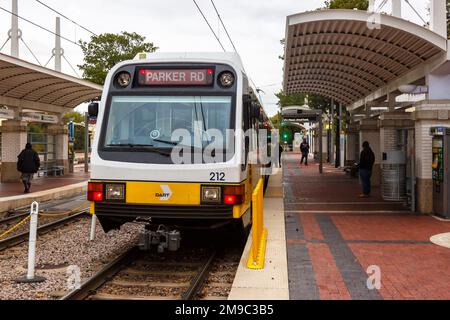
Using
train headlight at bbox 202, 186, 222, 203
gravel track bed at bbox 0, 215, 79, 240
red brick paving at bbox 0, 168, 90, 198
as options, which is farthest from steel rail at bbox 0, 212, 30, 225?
train headlight at bbox 202, 186, 222, 203

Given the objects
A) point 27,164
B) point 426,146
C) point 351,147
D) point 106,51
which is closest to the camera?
point 426,146

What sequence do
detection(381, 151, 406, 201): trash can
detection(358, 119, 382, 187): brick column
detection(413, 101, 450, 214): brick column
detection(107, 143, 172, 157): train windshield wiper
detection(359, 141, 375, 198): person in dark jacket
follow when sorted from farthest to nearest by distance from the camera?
detection(358, 119, 382, 187): brick column, detection(359, 141, 375, 198): person in dark jacket, detection(381, 151, 406, 201): trash can, detection(413, 101, 450, 214): brick column, detection(107, 143, 172, 157): train windshield wiper

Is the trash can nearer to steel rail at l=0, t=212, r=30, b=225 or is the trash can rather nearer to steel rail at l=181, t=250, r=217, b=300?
steel rail at l=181, t=250, r=217, b=300

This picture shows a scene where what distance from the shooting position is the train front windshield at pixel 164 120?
7.33 m

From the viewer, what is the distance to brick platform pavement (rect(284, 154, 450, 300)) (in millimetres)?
6051

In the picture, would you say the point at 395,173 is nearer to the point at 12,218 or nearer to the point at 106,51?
the point at 12,218

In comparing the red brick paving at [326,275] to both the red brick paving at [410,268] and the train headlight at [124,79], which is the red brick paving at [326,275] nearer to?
the red brick paving at [410,268]

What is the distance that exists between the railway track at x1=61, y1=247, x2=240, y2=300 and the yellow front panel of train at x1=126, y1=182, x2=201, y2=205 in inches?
41.7

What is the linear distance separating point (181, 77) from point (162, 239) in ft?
7.90

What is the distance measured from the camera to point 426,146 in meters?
12.0

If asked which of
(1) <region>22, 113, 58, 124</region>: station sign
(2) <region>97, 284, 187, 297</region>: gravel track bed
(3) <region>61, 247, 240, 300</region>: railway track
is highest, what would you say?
(1) <region>22, 113, 58, 124</region>: station sign

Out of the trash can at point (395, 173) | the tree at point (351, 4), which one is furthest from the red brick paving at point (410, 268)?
the tree at point (351, 4)

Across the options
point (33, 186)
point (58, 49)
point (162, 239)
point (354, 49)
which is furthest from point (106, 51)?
point (162, 239)
